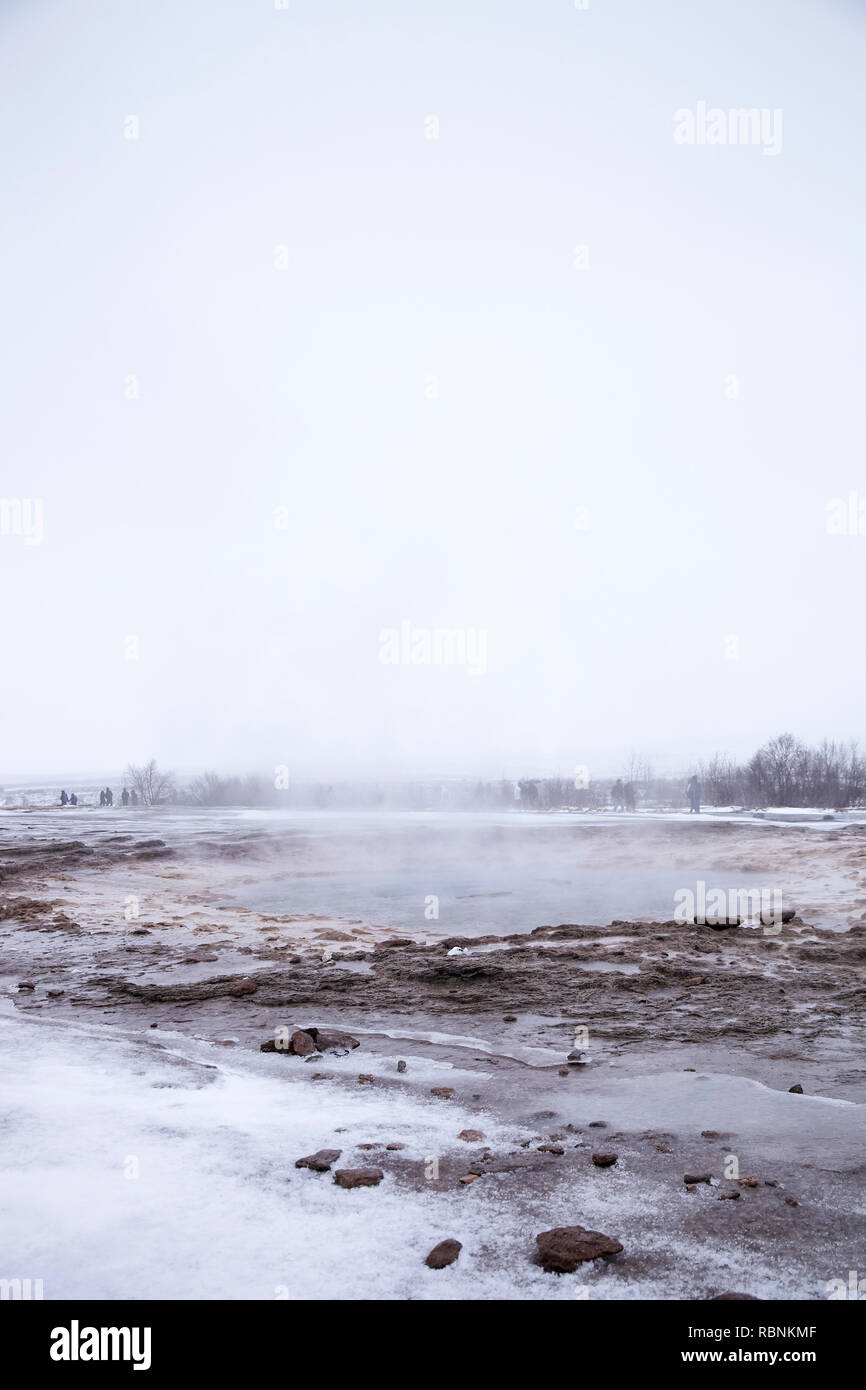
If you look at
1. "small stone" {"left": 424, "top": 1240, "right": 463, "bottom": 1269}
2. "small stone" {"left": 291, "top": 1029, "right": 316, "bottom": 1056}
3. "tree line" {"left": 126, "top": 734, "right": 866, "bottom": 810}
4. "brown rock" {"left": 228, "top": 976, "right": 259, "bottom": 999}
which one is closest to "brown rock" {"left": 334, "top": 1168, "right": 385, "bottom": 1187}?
"small stone" {"left": 424, "top": 1240, "right": 463, "bottom": 1269}

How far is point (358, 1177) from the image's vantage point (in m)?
3.33

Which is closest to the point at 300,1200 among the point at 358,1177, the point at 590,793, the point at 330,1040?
the point at 358,1177

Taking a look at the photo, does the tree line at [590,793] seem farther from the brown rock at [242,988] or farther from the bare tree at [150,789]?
the brown rock at [242,988]

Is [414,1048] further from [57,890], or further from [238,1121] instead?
[57,890]

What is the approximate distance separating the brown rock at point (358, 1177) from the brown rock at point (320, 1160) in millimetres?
83

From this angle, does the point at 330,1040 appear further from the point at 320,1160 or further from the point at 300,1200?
the point at 300,1200

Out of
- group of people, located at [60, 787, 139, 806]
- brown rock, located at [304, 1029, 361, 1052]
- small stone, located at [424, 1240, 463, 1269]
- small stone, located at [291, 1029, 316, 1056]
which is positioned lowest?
group of people, located at [60, 787, 139, 806]

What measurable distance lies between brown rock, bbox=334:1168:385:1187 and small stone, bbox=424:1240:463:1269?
0.59 metres

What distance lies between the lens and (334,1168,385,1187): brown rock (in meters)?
3.31

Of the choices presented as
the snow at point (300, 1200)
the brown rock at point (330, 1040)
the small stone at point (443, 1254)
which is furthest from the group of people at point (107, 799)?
the small stone at point (443, 1254)

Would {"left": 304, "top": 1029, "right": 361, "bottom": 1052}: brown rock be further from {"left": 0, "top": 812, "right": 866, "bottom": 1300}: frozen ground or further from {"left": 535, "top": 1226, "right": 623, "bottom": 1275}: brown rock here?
{"left": 535, "top": 1226, "right": 623, "bottom": 1275}: brown rock

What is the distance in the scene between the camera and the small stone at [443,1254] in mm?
2717
